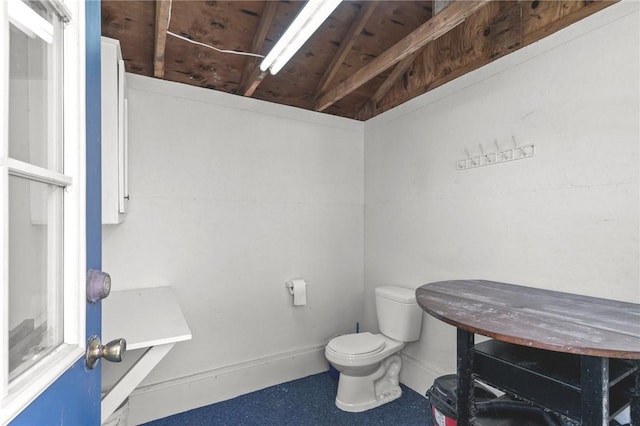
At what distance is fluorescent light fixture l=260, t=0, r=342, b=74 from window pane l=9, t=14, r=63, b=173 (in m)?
0.99

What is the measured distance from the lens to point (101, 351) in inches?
31.9

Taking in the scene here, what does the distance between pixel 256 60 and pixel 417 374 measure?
2603 millimetres

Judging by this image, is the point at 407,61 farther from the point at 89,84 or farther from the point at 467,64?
the point at 89,84

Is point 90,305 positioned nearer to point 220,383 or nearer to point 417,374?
point 220,383

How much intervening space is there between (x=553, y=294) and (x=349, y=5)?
215 centimetres

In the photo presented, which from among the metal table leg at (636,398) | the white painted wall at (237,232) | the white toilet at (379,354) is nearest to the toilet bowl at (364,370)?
the white toilet at (379,354)

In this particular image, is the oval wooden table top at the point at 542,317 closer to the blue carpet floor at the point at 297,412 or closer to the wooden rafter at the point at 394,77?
the blue carpet floor at the point at 297,412

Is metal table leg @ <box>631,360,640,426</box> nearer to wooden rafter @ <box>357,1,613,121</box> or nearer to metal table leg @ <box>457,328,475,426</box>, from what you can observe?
metal table leg @ <box>457,328,475,426</box>

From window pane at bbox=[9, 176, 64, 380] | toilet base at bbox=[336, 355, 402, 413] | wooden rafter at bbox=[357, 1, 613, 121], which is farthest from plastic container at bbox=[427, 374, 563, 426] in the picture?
wooden rafter at bbox=[357, 1, 613, 121]

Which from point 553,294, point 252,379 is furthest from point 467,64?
point 252,379

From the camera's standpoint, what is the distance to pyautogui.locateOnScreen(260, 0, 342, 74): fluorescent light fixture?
1377mm

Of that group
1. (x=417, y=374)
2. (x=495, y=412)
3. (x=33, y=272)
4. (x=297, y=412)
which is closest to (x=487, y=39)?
(x=495, y=412)

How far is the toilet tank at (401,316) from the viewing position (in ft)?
7.70

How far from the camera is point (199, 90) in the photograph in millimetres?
2381
